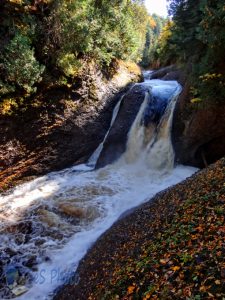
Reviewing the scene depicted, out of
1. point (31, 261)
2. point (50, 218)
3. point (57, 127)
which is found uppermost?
point (57, 127)

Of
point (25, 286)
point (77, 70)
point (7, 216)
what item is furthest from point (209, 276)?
point (77, 70)

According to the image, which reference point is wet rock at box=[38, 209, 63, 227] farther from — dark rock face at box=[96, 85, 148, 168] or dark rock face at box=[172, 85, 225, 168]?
dark rock face at box=[172, 85, 225, 168]

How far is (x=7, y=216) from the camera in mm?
8531

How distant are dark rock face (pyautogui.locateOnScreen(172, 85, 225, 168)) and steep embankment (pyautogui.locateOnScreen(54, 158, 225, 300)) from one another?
4.33 m

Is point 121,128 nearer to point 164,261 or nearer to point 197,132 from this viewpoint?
point 197,132

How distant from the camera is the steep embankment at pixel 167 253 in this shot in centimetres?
332

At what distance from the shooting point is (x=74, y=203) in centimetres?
885

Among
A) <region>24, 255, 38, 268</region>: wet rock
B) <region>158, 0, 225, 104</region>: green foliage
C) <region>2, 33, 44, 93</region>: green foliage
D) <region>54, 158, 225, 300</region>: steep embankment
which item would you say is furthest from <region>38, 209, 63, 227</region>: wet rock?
<region>158, 0, 225, 104</region>: green foliage

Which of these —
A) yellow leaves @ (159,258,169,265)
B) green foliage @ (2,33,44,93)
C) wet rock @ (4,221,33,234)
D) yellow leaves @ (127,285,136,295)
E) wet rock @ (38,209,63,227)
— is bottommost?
wet rock @ (4,221,33,234)

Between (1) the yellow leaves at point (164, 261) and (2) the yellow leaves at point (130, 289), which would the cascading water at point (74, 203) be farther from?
(1) the yellow leaves at point (164, 261)

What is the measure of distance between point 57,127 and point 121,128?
121 inches

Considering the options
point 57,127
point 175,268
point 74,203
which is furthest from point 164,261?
point 57,127

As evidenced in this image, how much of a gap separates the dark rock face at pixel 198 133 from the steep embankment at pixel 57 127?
3563mm

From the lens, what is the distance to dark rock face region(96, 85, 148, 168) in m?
12.5
